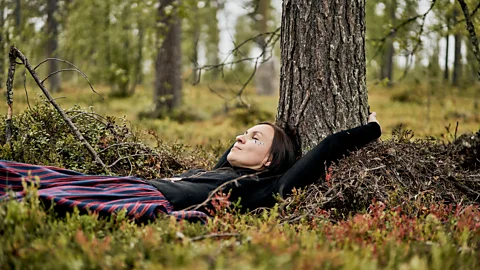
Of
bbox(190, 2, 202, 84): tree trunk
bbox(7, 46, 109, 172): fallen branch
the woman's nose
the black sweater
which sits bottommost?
the black sweater

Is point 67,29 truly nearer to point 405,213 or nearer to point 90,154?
point 90,154

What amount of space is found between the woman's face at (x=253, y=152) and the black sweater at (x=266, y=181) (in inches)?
4.6

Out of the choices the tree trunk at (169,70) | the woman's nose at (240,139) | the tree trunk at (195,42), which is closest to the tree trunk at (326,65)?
the woman's nose at (240,139)

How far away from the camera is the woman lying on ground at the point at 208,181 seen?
3.22 metres

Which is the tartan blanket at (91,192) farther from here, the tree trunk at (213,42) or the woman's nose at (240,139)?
the tree trunk at (213,42)

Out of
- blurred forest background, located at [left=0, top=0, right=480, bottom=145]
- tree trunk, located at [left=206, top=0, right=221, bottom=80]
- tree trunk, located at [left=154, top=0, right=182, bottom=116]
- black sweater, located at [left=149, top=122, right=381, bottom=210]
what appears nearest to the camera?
black sweater, located at [left=149, top=122, right=381, bottom=210]

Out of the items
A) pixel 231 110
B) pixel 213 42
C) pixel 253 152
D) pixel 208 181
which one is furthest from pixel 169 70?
pixel 213 42

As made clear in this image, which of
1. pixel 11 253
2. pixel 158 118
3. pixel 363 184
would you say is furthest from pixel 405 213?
pixel 158 118

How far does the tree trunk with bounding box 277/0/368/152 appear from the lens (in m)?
4.14

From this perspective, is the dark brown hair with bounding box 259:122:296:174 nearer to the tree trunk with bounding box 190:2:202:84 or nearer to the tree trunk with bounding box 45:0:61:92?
the tree trunk with bounding box 190:2:202:84

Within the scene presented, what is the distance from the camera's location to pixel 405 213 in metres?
3.46

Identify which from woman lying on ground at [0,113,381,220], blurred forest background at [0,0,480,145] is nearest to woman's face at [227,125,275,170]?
woman lying on ground at [0,113,381,220]

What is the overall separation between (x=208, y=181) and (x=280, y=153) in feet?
2.33

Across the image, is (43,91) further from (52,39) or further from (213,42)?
(213,42)
